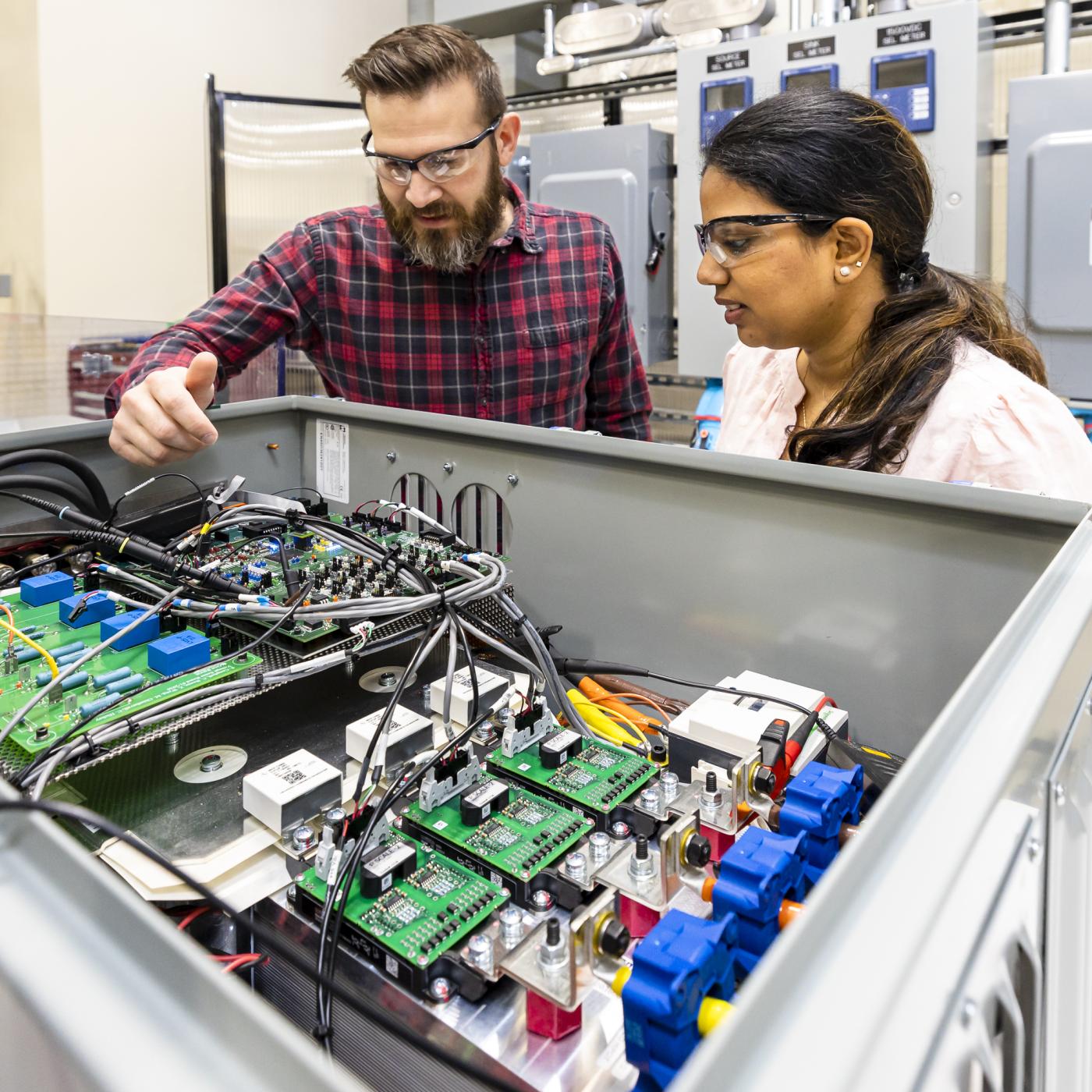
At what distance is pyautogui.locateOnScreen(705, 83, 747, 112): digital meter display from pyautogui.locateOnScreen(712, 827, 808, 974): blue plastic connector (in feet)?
7.64

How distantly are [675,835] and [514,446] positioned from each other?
54 cm

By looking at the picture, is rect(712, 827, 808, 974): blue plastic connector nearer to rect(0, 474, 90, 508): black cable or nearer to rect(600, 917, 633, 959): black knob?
rect(600, 917, 633, 959): black knob

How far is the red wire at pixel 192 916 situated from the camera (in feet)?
1.84

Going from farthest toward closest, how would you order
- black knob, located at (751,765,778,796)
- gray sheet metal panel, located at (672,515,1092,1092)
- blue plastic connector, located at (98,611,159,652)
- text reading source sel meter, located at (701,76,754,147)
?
text reading source sel meter, located at (701,76,754,147), blue plastic connector, located at (98,611,159,652), black knob, located at (751,765,778,796), gray sheet metal panel, located at (672,515,1092,1092)

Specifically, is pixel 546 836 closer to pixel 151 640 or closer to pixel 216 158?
pixel 151 640

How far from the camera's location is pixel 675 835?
554 millimetres

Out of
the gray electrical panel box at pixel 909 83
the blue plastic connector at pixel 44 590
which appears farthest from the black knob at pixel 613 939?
the gray electrical panel box at pixel 909 83

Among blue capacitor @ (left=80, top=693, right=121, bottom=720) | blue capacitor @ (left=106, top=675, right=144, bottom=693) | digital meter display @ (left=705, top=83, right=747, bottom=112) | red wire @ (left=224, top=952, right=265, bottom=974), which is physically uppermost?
digital meter display @ (left=705, top=83, right=747, bottom=112)

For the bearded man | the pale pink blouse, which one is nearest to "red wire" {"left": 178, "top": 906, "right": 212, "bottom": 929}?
the pale pink blouse

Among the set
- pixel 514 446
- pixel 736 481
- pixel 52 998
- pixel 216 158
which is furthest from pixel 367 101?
pixel 216 158

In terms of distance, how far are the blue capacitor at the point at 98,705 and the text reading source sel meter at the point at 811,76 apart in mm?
2215

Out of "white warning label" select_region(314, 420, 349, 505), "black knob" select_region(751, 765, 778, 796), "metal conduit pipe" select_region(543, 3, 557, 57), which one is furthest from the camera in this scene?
"metal conduit pipe" select_region(543, 3, 557, 57)

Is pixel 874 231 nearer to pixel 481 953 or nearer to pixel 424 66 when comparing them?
pixel 424 66

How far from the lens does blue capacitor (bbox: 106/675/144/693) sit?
2.20 feet
